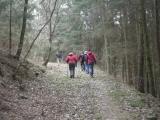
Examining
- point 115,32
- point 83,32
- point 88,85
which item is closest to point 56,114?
point 88,85

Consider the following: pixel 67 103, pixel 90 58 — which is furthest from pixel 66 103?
Answer: pixel 90 58

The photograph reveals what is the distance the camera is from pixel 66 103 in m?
13.1

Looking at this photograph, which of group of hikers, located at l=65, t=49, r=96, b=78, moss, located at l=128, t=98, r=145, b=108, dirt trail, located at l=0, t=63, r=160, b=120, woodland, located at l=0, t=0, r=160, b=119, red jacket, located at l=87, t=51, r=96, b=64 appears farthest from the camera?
red jacket, located at l=87, t=51, r=96, b=64

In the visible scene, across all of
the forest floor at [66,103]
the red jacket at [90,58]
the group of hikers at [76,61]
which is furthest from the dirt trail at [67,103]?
the red jacket at [90,58]

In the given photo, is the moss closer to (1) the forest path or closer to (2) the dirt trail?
(2) the dirt trail

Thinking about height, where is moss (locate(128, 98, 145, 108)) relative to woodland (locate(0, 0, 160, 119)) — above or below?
below

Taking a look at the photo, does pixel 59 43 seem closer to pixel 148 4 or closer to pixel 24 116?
pixel 148 4

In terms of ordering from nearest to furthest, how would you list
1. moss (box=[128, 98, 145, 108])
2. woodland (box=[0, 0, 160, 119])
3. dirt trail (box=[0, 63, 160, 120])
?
dirt trail (box=[0, 63, 160, 120])
moss (box=[128, 98, 145, 108])
woodland (box=[0, 0, 160, 119])

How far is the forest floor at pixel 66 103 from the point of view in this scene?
430 inches

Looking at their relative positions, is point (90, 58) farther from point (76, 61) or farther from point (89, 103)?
point (89, 103)

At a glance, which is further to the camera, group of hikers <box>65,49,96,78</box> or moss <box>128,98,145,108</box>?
group of hikers <box>65,49,96,78</box>

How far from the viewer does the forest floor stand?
1092 centimetres

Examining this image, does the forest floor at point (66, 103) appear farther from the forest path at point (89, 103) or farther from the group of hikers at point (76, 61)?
the group of hikers at point (76, 61)

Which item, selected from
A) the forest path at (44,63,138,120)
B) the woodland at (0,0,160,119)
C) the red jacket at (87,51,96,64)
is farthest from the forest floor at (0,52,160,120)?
the red jacket at (87,51,96,64)
